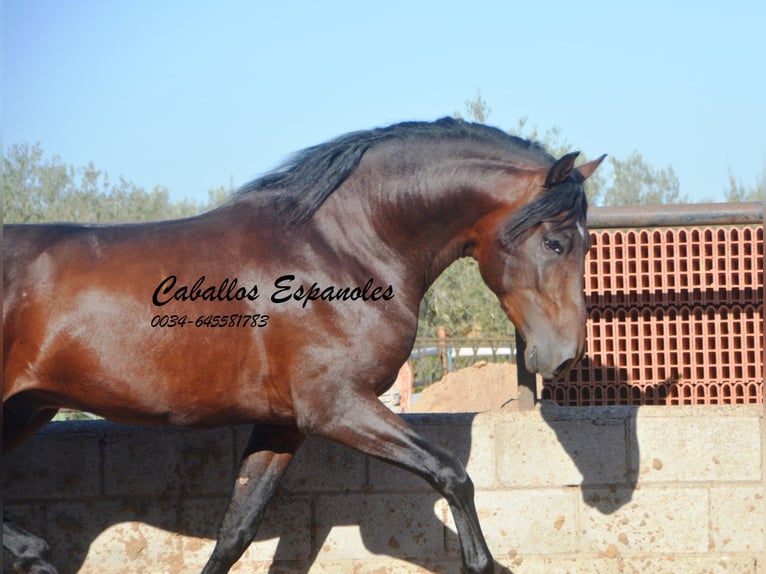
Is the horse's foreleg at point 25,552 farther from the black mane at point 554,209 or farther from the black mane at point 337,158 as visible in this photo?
the black mane at point 554,209

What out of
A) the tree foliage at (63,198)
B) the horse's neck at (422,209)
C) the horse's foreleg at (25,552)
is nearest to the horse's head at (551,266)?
the horse's neck at (422,209)

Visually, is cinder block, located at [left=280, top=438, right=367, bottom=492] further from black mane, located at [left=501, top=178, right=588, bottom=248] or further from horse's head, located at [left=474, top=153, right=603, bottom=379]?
black mane, located at [left=501, top=178, right=588, bottom=248]

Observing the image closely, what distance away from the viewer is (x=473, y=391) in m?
12.2

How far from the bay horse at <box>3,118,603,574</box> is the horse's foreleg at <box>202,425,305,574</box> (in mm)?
16

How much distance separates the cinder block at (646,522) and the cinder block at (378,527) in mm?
754

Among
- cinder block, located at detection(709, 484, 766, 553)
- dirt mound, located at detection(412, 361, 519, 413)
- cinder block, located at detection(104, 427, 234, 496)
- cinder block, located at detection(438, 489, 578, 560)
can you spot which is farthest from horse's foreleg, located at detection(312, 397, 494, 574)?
dirt mound, located at detection(412, 361, 519, 413)

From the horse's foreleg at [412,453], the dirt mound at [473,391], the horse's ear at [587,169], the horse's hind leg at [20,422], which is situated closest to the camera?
the horse's foreleg at [412,453]

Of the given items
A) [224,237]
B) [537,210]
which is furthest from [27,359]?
[537,210]

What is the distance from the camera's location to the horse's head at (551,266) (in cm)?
425

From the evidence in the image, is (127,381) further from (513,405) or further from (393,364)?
(513,405)

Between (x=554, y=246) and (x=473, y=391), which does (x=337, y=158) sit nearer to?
(x=554, y=246)

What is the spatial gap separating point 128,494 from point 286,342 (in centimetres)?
139

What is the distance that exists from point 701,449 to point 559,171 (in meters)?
1.71

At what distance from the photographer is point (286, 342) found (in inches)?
171
